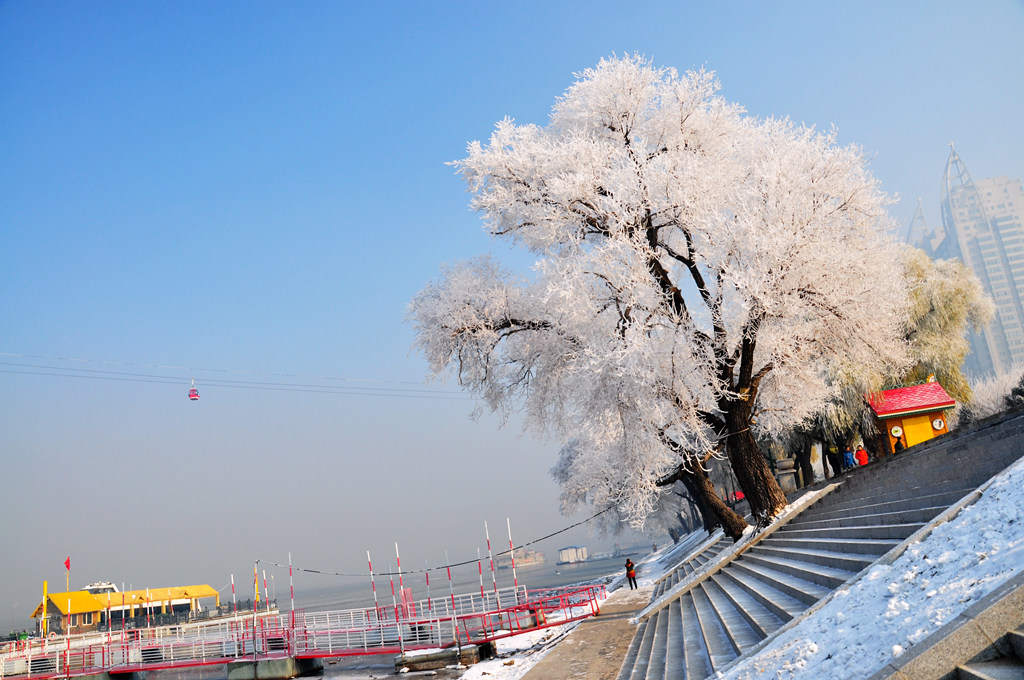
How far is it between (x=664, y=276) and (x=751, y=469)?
5086 millimetres

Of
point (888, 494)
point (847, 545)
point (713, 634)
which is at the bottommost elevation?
point (713, 634)

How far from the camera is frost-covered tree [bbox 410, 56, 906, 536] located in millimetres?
A: 14617

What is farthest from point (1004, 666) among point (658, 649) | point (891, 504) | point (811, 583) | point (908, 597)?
point (658, 649)

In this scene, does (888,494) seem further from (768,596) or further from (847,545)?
(768,596)

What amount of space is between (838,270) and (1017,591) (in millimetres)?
10993

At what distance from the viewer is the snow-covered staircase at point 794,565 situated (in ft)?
28.9

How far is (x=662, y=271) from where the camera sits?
53.3 ft

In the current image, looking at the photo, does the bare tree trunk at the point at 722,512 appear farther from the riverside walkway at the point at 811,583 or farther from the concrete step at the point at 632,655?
the concrete step at the point at 632,655

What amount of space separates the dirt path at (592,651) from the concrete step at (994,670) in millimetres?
8139

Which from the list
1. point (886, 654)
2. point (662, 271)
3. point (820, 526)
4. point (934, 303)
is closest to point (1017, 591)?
point (886, 654)

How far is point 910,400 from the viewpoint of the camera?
26031 mm

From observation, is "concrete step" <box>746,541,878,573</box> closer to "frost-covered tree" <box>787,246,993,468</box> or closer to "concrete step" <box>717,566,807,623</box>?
"concrete step" <box>717,566,807,623</box>

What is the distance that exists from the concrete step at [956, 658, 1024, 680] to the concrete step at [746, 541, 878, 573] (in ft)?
12.9

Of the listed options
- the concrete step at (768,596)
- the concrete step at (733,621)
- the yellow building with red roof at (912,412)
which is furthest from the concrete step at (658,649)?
the yellow building with red roof at (912,412)
